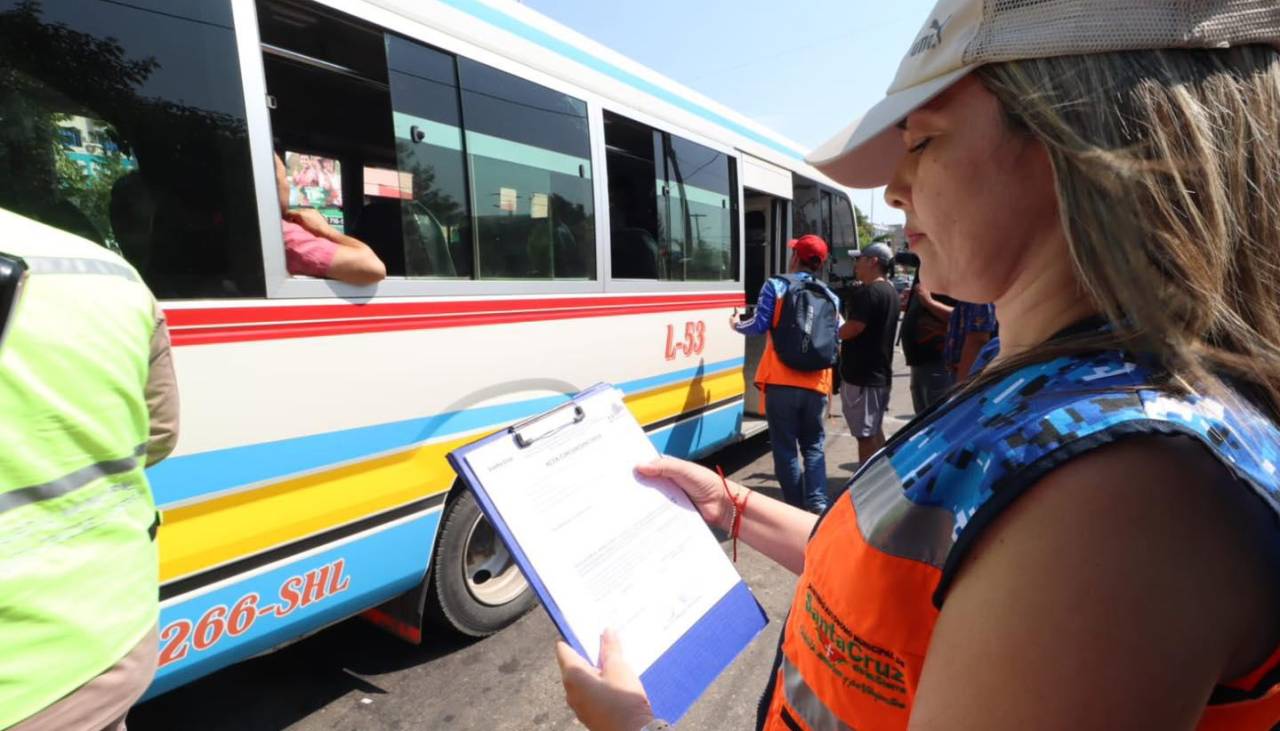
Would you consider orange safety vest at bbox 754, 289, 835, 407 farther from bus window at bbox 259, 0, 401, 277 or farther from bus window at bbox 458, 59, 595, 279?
bus window at bbox 259, 0, 401, 277

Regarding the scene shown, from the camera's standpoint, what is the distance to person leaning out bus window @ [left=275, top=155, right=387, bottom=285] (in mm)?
2170

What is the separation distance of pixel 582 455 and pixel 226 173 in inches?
60.9

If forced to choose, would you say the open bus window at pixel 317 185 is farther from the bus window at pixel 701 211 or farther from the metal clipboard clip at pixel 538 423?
the bus window at pixel 701 211

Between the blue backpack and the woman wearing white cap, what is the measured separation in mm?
3417

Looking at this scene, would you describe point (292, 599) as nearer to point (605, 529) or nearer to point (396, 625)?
point (396, 625)

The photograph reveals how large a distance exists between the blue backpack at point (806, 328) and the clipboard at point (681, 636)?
2990 mm

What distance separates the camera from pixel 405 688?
274 cm

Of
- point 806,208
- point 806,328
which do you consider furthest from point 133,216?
point 806,208

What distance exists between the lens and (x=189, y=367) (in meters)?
1.87

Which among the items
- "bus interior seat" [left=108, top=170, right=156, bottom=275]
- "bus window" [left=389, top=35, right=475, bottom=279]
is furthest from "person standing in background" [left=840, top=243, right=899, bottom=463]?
"bus interior seat" [left=108, top=170, right=156, bottom=275]

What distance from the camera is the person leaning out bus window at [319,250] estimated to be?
2.17 meters

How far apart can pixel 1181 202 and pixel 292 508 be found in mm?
2292

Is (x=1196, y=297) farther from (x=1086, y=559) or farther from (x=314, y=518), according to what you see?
(x=314, y=518)

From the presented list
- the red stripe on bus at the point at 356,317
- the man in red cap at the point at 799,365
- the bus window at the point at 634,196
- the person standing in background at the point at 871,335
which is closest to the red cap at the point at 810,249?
the man in red cap at the point at 799,365
